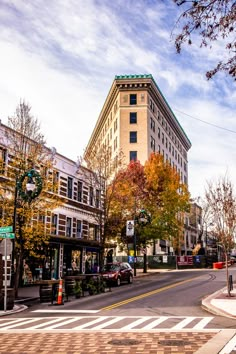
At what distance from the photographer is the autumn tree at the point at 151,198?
43.3m

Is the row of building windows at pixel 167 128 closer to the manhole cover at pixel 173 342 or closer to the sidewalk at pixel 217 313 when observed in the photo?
the sidewalk at pixel 217 313

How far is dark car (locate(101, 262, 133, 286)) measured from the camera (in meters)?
30.5

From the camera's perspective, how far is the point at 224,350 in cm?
966

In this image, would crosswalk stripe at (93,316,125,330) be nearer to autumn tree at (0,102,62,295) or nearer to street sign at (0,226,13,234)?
street sign at (0,226,13,234)

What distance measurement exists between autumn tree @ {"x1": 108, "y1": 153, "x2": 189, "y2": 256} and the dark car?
938cm

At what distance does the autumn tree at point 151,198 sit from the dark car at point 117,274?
30.8ft

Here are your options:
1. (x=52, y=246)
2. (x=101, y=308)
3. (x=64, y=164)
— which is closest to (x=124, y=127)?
(x=64, y=164)

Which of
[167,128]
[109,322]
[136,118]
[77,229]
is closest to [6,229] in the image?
[109,322]

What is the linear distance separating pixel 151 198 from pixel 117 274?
18250mm

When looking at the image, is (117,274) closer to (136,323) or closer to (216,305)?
(216,305)

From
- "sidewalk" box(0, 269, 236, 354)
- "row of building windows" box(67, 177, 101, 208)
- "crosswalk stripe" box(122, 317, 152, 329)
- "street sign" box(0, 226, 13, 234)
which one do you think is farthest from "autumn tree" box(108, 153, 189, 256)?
"crosswalk stripe" box(122, 317, 152, 329)

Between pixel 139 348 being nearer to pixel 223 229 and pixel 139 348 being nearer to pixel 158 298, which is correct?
pixel 158 298

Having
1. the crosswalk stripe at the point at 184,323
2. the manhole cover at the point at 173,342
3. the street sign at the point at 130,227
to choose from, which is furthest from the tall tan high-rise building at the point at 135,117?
the manhole cover at the point at 173,342

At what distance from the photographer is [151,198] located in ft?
158
